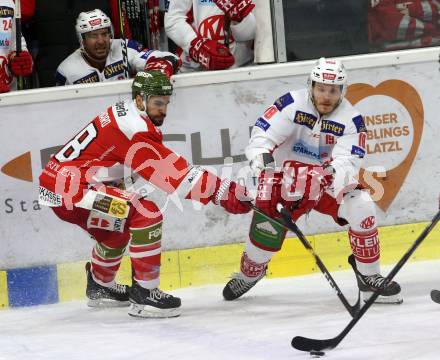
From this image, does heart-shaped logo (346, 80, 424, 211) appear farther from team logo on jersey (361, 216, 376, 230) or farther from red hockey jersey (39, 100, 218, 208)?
red hockey jersey (39, 100, 218, 208)

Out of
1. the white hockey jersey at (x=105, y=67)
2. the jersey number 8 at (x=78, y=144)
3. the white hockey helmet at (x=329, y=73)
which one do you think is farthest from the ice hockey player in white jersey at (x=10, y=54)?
the white hockey helmet at (x=329, y=73)

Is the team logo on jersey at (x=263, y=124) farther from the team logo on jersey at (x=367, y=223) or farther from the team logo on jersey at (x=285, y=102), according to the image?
the team logo on jersey at (x=367, y=223)

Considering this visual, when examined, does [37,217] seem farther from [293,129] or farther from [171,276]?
[293,129]

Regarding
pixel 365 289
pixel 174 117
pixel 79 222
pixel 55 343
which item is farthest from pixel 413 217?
pixel 55 343

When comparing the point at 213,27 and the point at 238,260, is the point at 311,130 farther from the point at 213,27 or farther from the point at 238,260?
the point at 213,27

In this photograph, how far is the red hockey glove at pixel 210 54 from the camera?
19.3 feet

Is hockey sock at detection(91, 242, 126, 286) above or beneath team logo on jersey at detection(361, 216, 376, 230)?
beneath

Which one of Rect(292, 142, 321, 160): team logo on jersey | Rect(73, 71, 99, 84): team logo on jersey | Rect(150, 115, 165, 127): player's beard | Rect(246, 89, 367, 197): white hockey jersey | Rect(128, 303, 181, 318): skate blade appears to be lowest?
Rect(128, 303, 181, 318): skate blade

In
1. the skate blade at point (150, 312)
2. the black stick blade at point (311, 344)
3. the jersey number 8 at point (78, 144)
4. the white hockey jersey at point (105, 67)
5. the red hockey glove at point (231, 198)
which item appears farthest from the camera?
the white hockey jersey at point (105, 67)

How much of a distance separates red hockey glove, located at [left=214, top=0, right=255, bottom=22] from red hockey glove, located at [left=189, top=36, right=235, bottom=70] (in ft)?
0.56

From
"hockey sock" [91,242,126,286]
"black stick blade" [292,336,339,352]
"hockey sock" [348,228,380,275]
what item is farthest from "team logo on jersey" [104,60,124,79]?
"black stick blade" [292,336,339,352]

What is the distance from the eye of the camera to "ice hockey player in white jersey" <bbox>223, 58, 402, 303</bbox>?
5.12 meters

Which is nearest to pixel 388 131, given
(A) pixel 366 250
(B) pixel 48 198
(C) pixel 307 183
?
(C) pixel 307 183

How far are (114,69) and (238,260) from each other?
46.2 inches
